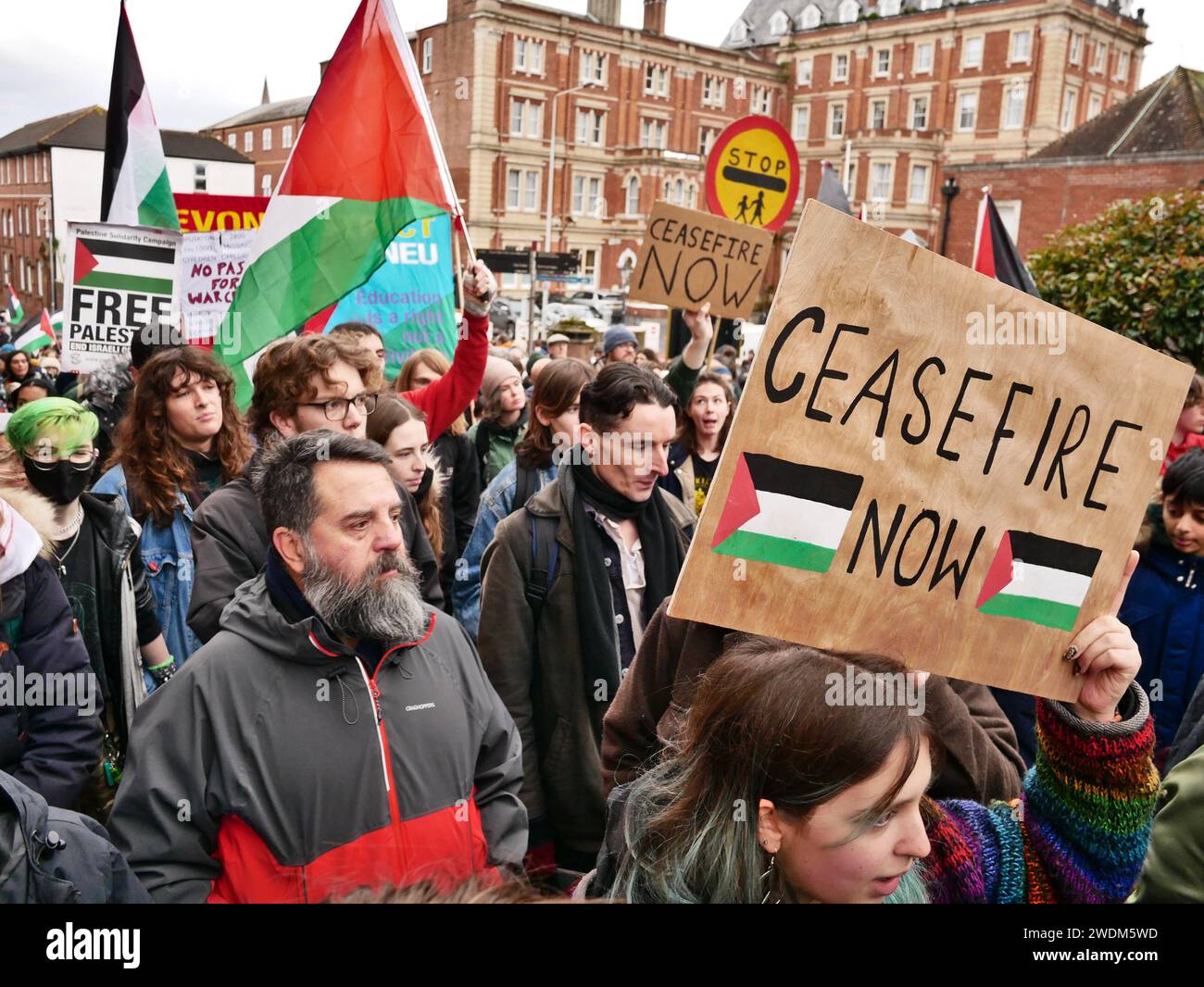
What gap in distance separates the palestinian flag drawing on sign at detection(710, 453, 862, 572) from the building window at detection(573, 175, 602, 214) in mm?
55928

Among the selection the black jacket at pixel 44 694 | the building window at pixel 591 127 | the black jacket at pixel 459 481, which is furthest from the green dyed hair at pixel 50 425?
the building window at pixel 591 127

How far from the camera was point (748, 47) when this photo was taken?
225 ft

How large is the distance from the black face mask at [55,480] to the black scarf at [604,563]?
167 centimetres

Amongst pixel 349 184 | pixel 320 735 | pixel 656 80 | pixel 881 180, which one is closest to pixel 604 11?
pixel 656 80

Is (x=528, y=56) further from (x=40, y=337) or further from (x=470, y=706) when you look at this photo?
(x=470, y=706)

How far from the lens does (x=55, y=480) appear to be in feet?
10.9

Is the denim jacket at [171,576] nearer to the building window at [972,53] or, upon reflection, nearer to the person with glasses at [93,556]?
the person with glasses at [93,556]

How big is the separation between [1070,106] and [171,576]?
59.3 meters

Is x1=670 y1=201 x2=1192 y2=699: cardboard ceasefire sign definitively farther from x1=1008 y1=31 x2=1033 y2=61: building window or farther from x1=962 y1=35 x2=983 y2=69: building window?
x1=962 y1=35 x2=983 y2=69: building window

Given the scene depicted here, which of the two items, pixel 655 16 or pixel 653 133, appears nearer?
pixel 653 133

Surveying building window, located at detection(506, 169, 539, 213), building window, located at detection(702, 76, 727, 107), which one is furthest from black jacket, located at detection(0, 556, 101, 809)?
building window, located at detection(702, 76, 727, 107)

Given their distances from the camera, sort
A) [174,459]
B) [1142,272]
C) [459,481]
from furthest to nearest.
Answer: [1142,272] → [459,481] → [174,459]

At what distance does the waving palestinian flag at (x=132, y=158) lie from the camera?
6.44 metres

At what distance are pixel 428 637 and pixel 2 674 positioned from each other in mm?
1103
